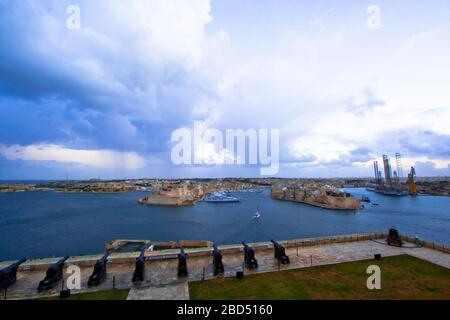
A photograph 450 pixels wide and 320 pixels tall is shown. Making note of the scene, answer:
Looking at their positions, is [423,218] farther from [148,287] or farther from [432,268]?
[148,287]

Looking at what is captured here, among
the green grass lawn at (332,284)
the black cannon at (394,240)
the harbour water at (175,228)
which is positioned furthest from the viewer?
the harbour water at (175,228)

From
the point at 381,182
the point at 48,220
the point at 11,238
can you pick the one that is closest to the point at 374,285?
the point at 11,238

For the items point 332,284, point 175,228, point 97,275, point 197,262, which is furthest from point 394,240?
point 175,228

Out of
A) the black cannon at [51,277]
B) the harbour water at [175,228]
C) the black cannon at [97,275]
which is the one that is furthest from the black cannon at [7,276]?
the harbour water at [175,228]

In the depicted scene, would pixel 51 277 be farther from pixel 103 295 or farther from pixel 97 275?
pixel 103 295

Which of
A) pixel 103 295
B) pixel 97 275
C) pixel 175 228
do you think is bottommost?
pixel 175 228

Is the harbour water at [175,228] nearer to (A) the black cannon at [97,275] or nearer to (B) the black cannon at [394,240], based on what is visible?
(B) the black cannon at [394,240]
